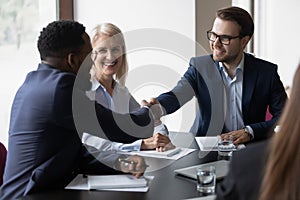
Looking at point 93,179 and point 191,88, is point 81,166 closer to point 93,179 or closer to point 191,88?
point 93,179

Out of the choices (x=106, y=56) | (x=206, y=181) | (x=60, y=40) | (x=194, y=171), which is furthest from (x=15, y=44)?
(x=206, y=181)

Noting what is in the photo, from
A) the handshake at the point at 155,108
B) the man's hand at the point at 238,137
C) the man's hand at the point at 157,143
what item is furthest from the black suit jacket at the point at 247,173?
the handshake at the point at 155,108

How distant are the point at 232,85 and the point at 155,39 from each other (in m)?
1.21

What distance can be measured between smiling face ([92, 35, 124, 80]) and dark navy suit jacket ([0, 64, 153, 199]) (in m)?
0.79

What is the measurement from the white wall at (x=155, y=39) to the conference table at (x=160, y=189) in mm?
1624

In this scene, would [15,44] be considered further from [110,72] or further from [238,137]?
[238,137]

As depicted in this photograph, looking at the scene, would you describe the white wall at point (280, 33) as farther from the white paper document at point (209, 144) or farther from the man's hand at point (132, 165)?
the man's hand at point (132, 165)

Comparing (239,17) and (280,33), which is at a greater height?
(239,17)

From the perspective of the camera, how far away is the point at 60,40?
1.88m

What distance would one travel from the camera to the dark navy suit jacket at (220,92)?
9.11 feet

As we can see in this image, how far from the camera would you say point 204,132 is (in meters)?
2.86

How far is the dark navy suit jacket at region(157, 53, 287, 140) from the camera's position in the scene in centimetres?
278

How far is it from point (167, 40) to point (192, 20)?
267 mm

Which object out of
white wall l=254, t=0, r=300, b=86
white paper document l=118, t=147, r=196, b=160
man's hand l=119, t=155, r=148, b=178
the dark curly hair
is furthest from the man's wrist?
white wall l=254, t=0, r=300, b=86
